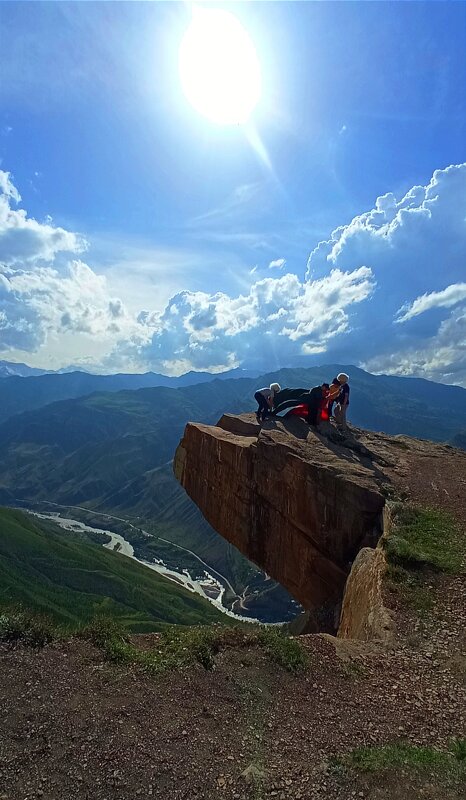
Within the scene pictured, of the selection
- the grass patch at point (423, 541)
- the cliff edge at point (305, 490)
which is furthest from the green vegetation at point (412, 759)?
the cliff edge at point (305, 490)

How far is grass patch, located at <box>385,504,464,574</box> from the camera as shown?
56.1 ft

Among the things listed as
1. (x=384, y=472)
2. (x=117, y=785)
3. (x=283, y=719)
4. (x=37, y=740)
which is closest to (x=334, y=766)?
(x=283, y=719)

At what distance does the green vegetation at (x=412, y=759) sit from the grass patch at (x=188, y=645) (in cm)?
310

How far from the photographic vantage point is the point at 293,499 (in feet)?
90.0

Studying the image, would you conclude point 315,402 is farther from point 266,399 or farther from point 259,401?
point 259,401

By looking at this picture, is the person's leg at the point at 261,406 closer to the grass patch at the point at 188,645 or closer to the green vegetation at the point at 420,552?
the green vegetation at the point at 420,552

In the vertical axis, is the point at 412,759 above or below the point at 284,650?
below

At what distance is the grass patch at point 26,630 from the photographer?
491 inches

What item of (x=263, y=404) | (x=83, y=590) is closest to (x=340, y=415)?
(x=263, y=404)

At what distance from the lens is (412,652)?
13.2 m

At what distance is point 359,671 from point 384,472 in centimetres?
1551

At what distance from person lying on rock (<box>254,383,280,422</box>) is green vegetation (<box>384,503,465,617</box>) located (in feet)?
61.1

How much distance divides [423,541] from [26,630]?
15.6 meters

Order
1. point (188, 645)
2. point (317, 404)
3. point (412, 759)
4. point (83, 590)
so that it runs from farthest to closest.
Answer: point (83, 590)
point (317, 404)
point (188, 645)
point (412, 759)
